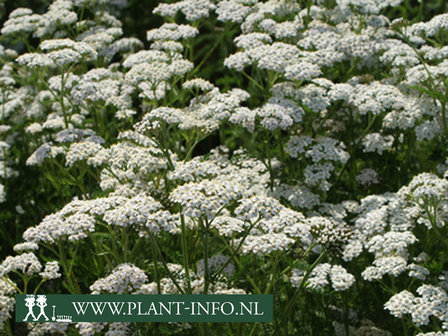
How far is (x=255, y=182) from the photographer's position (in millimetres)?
6062

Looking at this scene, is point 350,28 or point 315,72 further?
point 350,28

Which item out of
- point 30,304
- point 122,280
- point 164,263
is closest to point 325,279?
point 164,263

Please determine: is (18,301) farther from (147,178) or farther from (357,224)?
(357,224)

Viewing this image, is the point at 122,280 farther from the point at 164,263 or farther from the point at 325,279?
the point at 325,279

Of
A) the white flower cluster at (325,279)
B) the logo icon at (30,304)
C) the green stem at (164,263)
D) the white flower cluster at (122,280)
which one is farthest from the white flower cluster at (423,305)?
the logo icon at (30,304)

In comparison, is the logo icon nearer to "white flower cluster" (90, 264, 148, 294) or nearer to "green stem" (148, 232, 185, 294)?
"white flower cluster" (90, 264, 148, 294)

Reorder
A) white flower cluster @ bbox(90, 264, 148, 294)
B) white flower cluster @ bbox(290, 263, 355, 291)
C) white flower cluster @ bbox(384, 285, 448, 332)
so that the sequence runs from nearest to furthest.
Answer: white flower cluster @ bbox(90, 264, 148, 294) → white flower cluster @ bbox(384, 285, 448, 332) → white flower cluster @ bbox(290, 263, 355, 291)

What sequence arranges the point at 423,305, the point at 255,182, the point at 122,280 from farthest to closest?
1. the point at 255,182
2. the point at 423,305
3. the point at 122,280

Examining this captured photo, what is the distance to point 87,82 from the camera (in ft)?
20.1

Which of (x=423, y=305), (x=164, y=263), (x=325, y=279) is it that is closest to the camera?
(x=164, y=263)

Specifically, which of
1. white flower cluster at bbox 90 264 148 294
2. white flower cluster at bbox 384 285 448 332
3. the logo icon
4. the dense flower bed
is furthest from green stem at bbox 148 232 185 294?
white flower cluster at bbox 384 285 448 332

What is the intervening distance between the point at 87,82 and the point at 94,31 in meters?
1.91

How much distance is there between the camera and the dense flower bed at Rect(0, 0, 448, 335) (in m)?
4.41

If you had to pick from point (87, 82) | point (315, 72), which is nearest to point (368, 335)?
point (315, 72)
